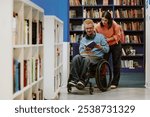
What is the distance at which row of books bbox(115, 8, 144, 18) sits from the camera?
8758 millimetres

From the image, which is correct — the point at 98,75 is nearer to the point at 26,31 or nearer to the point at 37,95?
the point at 37,95

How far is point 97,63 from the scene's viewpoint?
5.20 m

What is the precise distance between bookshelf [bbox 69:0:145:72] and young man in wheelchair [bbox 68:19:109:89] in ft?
10.7

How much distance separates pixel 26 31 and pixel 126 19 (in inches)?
245

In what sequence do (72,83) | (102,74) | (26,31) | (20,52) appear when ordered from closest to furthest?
(20,52)
(26,31)
(72,83)
(102,74)

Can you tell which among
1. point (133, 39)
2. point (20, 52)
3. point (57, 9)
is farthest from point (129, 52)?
point (20, 52)

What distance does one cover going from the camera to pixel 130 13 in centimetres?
880

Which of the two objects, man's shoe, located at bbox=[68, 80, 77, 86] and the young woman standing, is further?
the young woman standing

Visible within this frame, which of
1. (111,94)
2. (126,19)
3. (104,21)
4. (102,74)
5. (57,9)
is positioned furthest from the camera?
(126,19)

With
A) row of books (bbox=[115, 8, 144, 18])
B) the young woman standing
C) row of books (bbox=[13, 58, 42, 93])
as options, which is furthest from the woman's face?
row of books (bbox=[115, 8, 144, 18])

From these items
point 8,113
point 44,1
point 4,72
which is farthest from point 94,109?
point 44,1

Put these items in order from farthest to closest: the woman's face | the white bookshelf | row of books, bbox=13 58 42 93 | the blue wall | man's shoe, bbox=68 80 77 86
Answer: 1. the blue wall
2. the woman's face
3. man's shoe, bbox=68 80 77 86
4. the white bookshelf
5. row of books, bbox=13 58 42 93

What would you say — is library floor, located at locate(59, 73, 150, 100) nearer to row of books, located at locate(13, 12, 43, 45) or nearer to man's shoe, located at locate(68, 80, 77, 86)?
man's shoe, located at locate(68, 80, 77, 86)

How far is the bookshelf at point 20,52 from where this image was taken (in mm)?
2408
